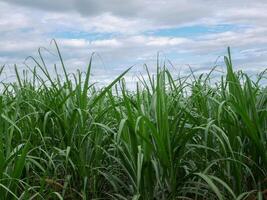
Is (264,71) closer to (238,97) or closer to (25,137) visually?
(238,97)

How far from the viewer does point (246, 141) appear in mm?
2098

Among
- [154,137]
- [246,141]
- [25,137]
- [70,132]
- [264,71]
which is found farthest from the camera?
[264,71]

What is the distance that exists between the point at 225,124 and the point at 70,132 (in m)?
0.69

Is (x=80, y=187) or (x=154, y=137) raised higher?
(x=154, y=137)

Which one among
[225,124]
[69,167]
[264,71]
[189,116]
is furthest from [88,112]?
[264,71]

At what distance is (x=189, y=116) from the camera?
6.98ft

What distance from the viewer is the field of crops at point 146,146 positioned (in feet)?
6.29

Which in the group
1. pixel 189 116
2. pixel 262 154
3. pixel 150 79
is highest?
pixel 150 79

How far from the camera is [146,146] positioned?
1909mm

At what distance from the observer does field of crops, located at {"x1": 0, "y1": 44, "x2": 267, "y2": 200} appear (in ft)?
6.29

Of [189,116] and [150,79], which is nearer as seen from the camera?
[189,116]

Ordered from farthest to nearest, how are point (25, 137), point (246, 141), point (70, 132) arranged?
point (25, 137) → point (70, 132) → point (246, 141)

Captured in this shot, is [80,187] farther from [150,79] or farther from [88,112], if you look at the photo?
[150,79]

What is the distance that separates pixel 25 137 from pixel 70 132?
0.29 m
